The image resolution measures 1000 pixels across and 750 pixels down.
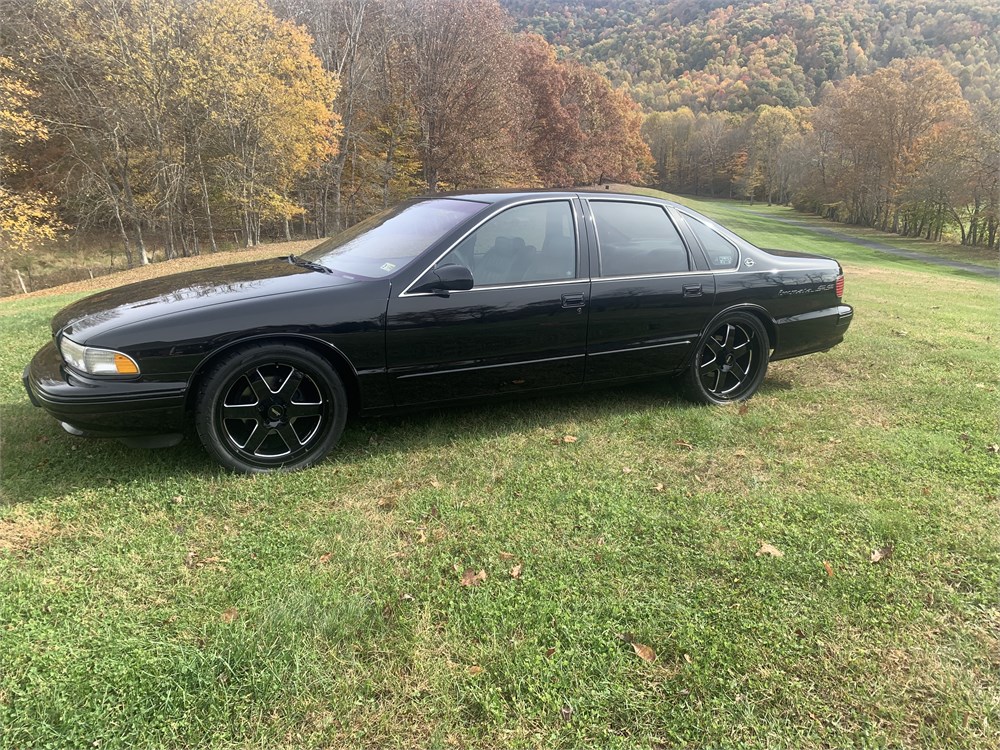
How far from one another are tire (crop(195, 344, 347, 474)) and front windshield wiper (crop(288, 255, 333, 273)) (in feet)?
2.44

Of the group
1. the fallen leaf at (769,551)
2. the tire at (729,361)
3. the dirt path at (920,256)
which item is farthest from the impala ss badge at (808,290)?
the dirt path at (920,256)

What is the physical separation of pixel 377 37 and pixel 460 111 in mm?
5176

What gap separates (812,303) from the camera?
4566 millimetres

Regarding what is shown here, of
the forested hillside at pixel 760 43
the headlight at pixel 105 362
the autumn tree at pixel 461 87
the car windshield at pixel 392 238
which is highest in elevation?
the forested hillside at pixel 760 43

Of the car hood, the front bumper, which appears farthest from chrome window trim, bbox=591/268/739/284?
the front bumper

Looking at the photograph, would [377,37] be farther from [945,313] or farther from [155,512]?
[155,512]

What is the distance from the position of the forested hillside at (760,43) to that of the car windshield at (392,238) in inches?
3387

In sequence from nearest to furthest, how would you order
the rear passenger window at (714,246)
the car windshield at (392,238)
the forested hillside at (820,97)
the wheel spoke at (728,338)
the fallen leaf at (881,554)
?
the fallen leaf at (881,554) < the car windshield at (392,238) < the rear passenger window at (714,246) < the wheel spoke at (728,338) < the forested hillside at (820,97)

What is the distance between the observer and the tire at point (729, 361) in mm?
4277

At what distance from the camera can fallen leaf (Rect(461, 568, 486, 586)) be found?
2354 millimetres

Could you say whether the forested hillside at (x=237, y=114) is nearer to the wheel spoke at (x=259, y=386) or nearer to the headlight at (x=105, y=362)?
the headlight at (x=105, y=362)

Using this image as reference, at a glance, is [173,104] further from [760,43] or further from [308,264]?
[760,43]

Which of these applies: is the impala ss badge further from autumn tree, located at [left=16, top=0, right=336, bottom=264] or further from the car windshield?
autumn tree, located at [left=16, top=0, right=336, bottom=264]

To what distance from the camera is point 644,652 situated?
2025mm
